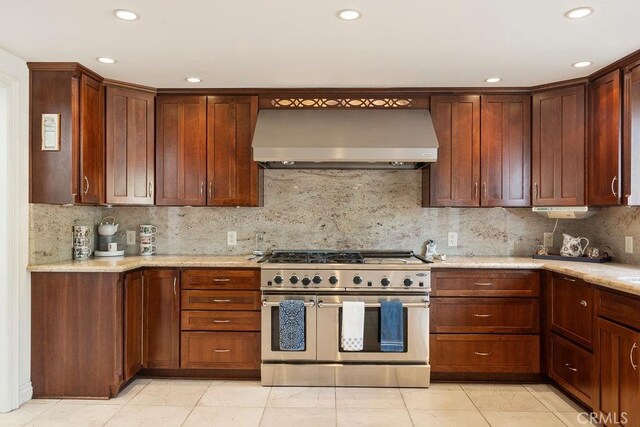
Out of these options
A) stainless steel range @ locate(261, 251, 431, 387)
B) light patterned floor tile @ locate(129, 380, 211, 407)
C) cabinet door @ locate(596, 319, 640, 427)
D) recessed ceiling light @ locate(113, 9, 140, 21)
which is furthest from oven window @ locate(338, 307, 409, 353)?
recessed ceiling light @ locate(113, 9, 140, 21)

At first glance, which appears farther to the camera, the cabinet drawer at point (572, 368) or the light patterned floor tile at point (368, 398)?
the light patterned floor tile at point (368, 398)

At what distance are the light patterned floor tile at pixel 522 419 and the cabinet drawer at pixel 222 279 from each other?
1.82 metres

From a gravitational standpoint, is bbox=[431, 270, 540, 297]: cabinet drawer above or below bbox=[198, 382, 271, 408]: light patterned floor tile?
above

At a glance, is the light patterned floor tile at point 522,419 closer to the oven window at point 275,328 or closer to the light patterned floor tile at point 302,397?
the light patterned floor tile at point 302,397

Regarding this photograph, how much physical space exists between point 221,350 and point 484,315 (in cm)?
201

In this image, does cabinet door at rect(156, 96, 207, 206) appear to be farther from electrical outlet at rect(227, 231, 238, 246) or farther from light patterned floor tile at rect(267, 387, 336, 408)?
light patterned floor tile at rect(267, 387, 336, 408)

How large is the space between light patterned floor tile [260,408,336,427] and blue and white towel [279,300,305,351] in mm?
479

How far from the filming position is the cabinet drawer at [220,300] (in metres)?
3.33

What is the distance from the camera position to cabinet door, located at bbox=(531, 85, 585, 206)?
3.30 m

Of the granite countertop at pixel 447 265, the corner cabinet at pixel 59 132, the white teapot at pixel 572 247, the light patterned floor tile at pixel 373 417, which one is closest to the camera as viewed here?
the light patterned floor tile at pixel 373 417

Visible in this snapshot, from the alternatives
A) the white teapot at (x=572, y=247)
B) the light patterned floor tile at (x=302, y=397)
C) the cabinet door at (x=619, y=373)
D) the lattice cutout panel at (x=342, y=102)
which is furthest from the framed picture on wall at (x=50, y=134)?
the white teapot at (x=572, y=247)

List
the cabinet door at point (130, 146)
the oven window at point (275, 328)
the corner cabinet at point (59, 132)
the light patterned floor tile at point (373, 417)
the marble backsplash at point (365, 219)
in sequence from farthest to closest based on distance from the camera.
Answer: the marble backsplash at point (365, 219)
the cabinet door at point (130, 146)
the oven window at point (275, 328)
the corner cabinet at point (59, 132)
the light patterned floor tile at point (373, 417)

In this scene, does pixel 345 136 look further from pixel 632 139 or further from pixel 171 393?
pixel 171 393

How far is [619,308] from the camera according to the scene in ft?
7.84
